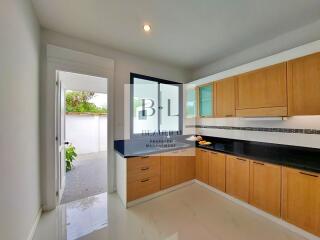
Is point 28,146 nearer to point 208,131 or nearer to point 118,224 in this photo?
point 118,224

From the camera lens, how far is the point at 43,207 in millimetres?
2156

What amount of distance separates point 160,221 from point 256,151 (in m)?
1.78

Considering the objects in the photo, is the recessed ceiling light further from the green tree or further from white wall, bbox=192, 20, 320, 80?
the green tree

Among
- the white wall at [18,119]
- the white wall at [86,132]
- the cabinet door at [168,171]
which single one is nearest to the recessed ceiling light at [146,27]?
the white wall at [18,119]

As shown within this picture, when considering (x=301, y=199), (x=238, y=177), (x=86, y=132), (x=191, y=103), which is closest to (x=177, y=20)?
(x=191, y=103)

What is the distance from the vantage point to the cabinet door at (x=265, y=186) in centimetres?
191

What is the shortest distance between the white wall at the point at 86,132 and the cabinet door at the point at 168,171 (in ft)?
11.8

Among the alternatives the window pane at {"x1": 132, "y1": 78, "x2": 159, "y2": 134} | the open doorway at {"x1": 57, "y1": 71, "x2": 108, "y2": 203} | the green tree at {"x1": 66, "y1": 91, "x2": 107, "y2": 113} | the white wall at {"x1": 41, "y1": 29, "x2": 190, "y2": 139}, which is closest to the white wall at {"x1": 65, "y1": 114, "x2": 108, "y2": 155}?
the open doorway at {"x1": 57, "y1": 71, "x2": 108, "y2": 203}

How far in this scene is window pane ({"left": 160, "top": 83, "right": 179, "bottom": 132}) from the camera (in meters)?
3.48

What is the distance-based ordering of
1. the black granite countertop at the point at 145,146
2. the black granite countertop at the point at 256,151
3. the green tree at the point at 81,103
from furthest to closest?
1. the green tree at the point at 81,103
2. the black granite countertop at the point at 145,146
3. the black granite countertop at the point at 256,151

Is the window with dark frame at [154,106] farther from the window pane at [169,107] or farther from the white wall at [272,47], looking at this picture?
the white wall at [272,47]

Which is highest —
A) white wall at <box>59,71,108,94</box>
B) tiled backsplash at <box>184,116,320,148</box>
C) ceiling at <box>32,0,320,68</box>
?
ceiling at <box>32,0,320,68</box>

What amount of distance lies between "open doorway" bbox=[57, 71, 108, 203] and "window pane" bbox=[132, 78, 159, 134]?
0.62 metres

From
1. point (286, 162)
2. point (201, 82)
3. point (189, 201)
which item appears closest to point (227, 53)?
point (201, 82)
